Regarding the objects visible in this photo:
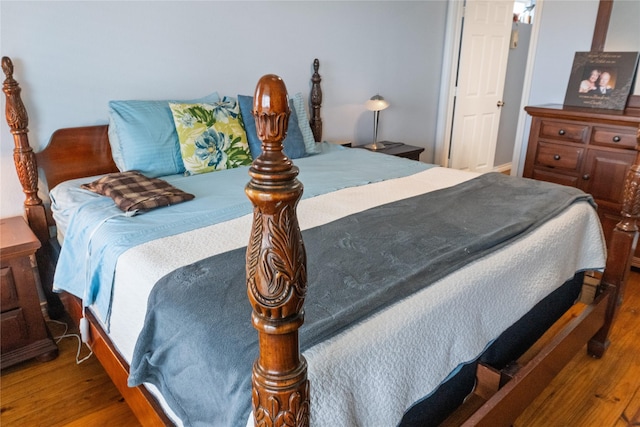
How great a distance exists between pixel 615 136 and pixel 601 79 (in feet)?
1.74

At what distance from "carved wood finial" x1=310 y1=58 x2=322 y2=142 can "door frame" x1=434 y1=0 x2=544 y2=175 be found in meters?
1.49

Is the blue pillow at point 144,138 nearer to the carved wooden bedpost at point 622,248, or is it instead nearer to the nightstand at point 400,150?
the nightstand at point 400,150

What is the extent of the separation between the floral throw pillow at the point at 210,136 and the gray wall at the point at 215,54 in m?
0.34

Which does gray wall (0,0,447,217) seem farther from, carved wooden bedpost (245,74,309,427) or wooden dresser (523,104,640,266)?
carved wooden bedpost (245,74,309,427)

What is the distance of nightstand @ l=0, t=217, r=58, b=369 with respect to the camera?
182 centimetres

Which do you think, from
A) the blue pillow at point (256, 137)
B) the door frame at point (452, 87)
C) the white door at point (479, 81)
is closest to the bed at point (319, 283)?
the blue pillow at point (256, 137)

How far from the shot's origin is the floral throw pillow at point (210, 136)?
7.29ft

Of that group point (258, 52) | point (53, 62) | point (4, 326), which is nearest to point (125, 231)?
point (4, 326)

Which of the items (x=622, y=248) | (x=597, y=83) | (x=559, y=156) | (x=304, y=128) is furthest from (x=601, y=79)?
(x=304, y=128)

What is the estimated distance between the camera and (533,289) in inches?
59.4

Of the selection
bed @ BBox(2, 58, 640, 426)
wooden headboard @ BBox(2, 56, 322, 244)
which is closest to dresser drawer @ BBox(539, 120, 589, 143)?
bed @ BBox(2, 58, 640, 426)

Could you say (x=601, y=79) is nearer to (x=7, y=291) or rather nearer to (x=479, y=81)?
(x=479, y=81)

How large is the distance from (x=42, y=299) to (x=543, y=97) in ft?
12.4

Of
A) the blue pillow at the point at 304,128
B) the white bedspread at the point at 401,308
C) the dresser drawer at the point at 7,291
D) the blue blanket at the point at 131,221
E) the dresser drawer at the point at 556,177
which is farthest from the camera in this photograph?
the dresser drawer at the point at 556,177
